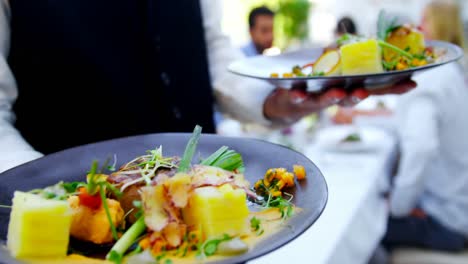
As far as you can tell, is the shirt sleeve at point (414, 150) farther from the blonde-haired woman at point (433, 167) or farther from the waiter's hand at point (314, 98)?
the waiter's hand at point (314, 98)

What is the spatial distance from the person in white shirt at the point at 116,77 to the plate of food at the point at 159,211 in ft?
1.64

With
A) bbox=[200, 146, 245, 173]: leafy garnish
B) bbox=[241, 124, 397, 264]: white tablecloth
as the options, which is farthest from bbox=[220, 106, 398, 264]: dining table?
bbox=[200, 146, 245, 173]: leafy garnish

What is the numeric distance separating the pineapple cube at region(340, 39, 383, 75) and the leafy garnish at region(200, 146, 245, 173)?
544 millimetres

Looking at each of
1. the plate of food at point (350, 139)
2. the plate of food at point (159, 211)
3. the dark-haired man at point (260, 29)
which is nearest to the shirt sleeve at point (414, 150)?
the plate of food at point (350, 139)

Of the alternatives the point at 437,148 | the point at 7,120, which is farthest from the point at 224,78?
the point at 437,148

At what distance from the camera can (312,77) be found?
1.08 metres

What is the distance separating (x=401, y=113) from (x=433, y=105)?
212mm

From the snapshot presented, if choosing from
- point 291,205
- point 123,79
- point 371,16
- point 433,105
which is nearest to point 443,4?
point 433,105

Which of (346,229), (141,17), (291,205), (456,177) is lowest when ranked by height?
(456,177)

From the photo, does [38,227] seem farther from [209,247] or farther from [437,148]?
[437,148]

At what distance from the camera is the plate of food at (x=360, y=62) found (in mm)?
1144

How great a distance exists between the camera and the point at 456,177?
266cm

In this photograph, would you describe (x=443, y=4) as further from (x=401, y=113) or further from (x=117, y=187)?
(x=117, y=187)

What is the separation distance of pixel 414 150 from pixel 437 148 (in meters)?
0.17
